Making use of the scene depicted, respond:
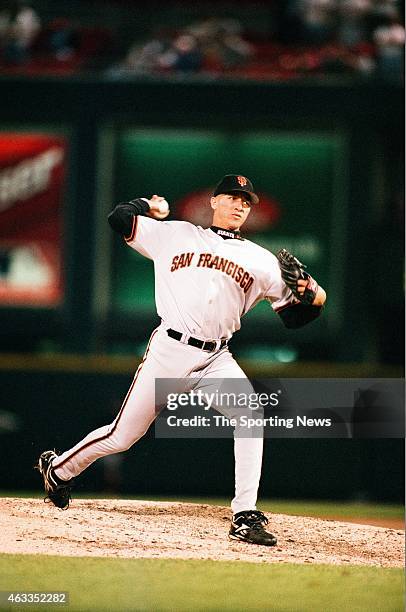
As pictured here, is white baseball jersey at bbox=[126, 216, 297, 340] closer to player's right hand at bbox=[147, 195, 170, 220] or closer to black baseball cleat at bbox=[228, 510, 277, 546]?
Answer: player's right hand at bbox=[147, 195, 170, 220]

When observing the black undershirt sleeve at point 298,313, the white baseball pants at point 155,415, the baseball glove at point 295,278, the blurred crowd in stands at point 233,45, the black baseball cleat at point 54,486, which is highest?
the blurred crowd in stands at point 233,45

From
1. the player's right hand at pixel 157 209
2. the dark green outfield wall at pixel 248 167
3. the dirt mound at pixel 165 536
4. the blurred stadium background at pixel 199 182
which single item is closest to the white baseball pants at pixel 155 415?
the dirt mound at pixel 165 536

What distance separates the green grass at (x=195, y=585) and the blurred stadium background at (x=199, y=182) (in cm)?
296

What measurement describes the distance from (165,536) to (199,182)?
3.35 m

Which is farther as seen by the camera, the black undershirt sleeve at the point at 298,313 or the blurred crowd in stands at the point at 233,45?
the blurred crowd in stands at the point at 233,45

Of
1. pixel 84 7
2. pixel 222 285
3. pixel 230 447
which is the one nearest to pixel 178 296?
pixel 222 285

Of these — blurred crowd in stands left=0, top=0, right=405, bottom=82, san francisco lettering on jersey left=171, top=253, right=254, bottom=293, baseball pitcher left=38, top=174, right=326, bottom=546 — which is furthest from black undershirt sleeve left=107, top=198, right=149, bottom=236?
blurred crowd in stands left=0, top=0, right=405, bottom=82

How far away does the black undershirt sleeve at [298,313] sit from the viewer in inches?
134

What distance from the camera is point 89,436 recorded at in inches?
137

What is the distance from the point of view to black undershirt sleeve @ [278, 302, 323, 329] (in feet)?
11.1

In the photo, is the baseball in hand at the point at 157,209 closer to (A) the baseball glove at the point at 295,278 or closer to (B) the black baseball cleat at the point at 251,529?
(A) the baseball glove at the point at 295,278

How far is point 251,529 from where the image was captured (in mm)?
3408

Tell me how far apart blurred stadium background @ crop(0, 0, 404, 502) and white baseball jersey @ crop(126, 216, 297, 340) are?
9.13 ft

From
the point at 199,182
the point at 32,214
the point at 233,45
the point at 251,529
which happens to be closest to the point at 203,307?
the point at 251,529
